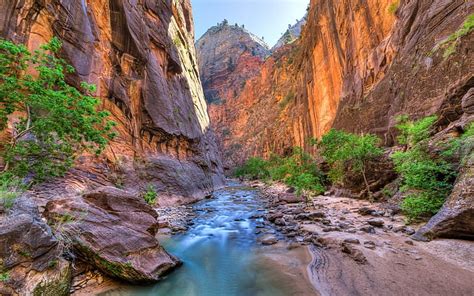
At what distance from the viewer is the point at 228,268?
19.0 feet

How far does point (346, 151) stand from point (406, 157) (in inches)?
240

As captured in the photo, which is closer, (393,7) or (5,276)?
(5,276)

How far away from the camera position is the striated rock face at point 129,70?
37.0 feet

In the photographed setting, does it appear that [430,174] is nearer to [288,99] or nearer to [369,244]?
[369,244]

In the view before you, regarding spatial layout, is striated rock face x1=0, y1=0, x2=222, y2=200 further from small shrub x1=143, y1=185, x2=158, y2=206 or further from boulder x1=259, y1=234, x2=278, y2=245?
boulder x1=259, y1=234, x2=278, y2=245

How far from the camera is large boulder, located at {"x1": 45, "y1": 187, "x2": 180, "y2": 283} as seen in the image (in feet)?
14.9

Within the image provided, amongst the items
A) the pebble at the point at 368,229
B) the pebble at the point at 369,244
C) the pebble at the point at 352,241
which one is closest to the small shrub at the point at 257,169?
the pebble at the point at 368,229

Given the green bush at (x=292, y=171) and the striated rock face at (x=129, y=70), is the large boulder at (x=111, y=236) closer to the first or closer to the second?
the striated rock face at (x=129, y=70)

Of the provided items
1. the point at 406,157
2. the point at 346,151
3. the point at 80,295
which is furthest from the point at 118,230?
the point at 346,151

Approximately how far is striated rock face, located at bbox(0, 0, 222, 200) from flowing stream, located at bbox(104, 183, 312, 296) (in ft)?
25.8

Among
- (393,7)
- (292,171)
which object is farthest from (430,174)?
(393,7)

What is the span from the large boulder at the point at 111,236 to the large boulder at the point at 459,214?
710 centimetres

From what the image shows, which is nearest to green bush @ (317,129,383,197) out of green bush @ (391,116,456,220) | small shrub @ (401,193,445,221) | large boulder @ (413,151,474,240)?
small shrub @ (401,193,445,221)

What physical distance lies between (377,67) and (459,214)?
→ 60.9ft
